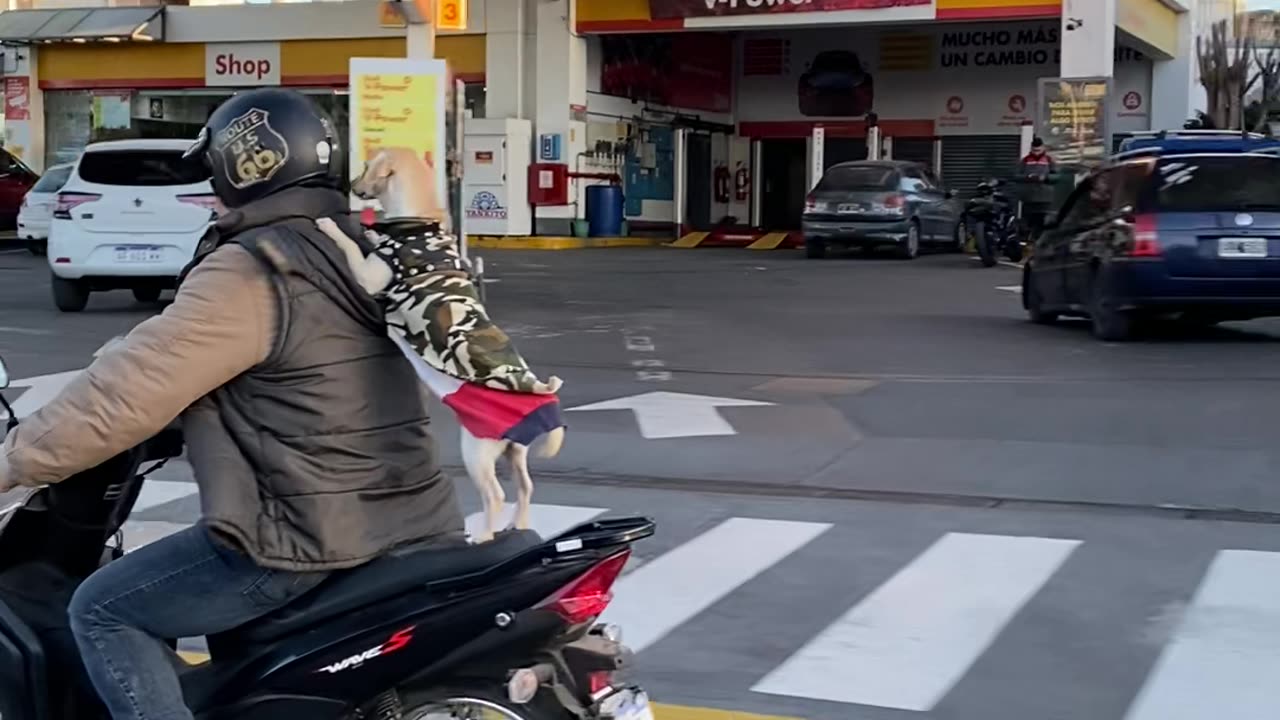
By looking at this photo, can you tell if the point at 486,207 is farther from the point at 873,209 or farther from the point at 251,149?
the point at 251,149

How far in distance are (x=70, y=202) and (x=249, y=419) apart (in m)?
14.4

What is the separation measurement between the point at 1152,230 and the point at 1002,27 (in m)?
25.0

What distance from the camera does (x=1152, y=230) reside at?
1377 cm

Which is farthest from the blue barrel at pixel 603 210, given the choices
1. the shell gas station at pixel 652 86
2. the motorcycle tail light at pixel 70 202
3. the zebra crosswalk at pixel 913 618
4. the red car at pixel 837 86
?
the zebra crosswalk at pixel 913 618

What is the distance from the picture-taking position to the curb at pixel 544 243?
32531 mm

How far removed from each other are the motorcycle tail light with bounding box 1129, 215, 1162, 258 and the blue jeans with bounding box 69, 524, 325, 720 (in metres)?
11.1

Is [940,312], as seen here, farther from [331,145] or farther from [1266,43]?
[1266,43]

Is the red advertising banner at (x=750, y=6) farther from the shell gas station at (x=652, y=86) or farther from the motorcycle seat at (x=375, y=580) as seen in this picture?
the motorcycle seat at (x=375, y=580)

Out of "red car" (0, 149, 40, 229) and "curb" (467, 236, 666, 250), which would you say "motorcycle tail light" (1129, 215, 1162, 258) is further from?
"red car" (0, 149, 40, 229)

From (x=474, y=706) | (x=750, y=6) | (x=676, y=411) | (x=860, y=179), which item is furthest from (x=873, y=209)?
(x=474, y=706)

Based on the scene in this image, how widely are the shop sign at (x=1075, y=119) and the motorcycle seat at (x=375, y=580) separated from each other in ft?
85.3

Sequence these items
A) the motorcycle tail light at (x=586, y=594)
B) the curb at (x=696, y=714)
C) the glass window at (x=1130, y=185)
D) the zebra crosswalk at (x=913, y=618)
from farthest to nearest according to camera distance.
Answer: the glass window at (x=1130, y=185)
the zebra crosswalk at (x=913, y=618)
the curb at (x=696, y=714)
the motorcycle tail light at (x=586, y=594)

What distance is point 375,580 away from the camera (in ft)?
12.3

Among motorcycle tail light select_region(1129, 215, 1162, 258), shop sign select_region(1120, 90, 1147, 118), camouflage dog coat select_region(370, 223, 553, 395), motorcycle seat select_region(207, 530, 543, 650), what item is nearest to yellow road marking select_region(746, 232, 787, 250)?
shop sign select_region(1120, 90, 1147, 118)
